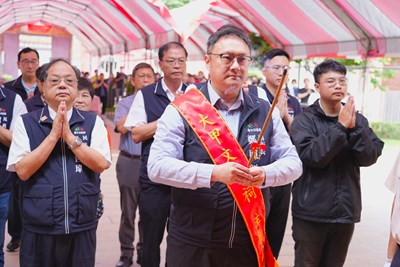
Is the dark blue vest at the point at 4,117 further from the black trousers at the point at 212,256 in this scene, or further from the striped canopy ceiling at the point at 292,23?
the striped canopy ceiling at the point at 292,23

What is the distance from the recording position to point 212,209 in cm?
233

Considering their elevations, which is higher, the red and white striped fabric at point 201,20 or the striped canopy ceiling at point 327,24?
the red and white striped fabric at point 201,20

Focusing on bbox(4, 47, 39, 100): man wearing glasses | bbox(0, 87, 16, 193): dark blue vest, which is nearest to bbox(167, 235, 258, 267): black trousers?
bbox(0, 87, 16, 193): dark blue vest

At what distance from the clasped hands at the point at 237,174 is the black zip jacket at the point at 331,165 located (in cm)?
107

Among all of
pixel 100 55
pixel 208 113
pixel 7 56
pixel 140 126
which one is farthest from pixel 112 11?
pixel 7 56

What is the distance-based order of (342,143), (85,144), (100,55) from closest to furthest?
(85,144) → (342,143) → (100,55)

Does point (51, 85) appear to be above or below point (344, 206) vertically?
above

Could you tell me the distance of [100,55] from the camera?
28734mm

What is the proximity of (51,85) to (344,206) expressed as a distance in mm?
1793

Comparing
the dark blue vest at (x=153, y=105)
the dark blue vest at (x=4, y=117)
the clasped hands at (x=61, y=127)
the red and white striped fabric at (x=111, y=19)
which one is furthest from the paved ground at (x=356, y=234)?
the red and white striped fabric at (x=111, y=19)

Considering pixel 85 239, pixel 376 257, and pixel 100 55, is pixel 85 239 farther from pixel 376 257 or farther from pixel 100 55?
pixel 100 55

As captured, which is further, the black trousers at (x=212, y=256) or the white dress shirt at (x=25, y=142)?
the white dress shirt at (x=25, y=142)

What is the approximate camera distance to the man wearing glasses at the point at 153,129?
3707mm

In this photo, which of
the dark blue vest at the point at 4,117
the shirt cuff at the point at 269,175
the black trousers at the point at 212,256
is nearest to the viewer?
the shirt cuff at the point at 269,175
